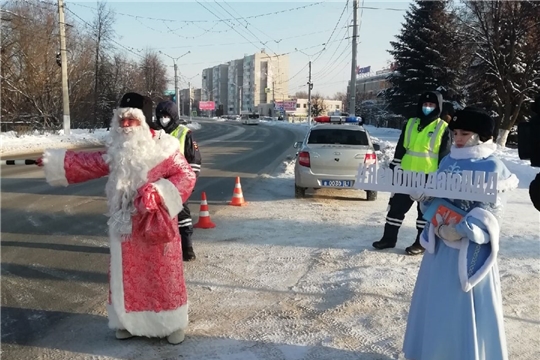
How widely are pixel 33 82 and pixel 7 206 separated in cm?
2468

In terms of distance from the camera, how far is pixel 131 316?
3.46 m

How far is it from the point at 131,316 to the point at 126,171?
3.54 ft

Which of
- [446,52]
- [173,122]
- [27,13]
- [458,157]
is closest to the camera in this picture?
[458,157]

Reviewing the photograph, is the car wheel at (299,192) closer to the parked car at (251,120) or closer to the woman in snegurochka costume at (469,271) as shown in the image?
the woman in snegurochka costume at (469,271)

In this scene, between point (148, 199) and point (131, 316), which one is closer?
point (148, 199)

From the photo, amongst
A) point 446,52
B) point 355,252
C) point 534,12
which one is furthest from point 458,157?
point 446,52

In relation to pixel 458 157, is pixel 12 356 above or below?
below

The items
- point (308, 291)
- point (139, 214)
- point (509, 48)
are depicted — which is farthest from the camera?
point (509, 48)

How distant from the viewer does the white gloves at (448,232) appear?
2.87m

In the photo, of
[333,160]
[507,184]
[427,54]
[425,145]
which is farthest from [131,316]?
[427,54]

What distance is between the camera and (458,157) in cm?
296

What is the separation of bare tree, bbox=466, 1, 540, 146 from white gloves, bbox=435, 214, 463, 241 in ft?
80.3

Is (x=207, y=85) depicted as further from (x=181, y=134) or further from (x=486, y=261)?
(x=486, y=261)

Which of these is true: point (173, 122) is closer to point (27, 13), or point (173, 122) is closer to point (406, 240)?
point (406, 240)
